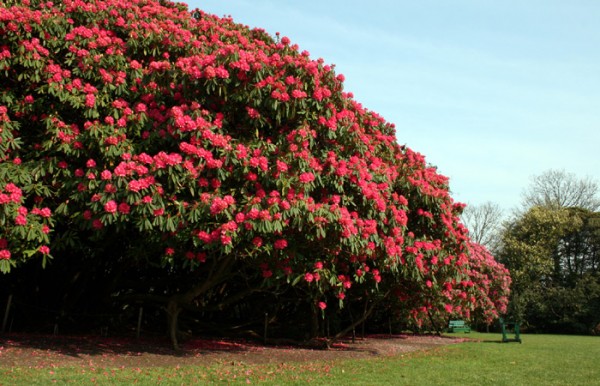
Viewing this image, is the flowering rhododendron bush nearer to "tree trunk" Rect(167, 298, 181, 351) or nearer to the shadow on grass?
"tree trunk" Rect(167, 298, 181, 351)

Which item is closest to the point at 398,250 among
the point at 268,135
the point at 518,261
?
the point at 268,135

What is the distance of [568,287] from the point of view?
132 ft

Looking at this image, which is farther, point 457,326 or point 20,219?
point 457,326

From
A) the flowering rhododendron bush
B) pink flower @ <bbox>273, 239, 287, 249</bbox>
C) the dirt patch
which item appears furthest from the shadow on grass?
pink flower @ <bbox>273, 239, 287, 249</bbox>

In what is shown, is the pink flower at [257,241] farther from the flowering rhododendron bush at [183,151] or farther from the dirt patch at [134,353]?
the dirt patch at [134,353]

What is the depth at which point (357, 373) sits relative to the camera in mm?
10141

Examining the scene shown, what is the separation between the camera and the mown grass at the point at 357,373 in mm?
8180

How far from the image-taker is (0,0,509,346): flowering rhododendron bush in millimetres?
8508

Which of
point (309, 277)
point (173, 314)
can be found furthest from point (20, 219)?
point (173, 314)

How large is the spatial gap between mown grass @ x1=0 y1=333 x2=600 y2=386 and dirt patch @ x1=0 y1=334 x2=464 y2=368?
2.43 ft

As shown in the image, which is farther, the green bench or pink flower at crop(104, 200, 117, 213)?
the green bench

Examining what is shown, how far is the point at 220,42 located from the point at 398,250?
564 cm

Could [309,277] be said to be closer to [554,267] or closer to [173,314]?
[173,314]

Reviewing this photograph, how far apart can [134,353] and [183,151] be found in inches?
201
